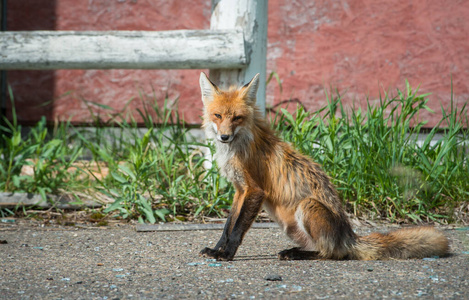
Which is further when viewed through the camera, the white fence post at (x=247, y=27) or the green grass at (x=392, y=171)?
the white fence post at (x=247, y=27)

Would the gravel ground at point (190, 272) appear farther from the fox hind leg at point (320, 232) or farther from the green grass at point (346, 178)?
the green grass at point (346, 178)

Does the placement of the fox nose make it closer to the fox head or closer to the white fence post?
the fox head

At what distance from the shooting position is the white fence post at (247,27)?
4.53m

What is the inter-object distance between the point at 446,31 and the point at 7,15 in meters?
5.46

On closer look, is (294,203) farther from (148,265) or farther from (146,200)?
(146,200)

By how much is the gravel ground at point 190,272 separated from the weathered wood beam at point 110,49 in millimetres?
1682

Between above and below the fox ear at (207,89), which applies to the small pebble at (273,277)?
below

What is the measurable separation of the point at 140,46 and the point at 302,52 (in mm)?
2322

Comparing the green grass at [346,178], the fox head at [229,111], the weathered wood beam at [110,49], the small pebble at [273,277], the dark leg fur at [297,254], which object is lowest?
the dark leg fur at [297,254]

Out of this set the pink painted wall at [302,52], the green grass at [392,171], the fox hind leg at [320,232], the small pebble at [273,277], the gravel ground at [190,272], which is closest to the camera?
the gravel ground at [190,272]

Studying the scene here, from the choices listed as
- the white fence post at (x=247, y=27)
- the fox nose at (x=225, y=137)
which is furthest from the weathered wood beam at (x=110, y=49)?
the fox nose at (x=225, y=137)

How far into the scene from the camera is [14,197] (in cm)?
459

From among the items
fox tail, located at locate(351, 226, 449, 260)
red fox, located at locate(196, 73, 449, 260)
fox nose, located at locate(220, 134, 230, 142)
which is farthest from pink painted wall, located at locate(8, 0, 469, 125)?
fox tail, located at locate(351, 226, 449, 260)

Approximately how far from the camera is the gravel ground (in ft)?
7.55
